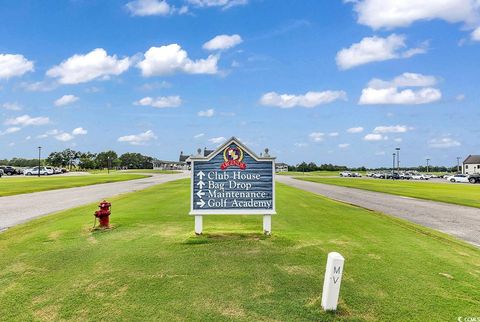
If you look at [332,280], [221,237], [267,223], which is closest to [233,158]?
[267,223]

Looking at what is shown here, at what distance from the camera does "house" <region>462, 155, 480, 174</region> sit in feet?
449

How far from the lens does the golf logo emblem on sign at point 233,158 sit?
35.4ft

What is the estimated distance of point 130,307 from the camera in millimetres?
6387

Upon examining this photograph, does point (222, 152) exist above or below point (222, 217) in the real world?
above

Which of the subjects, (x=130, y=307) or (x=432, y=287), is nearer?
(x=130, y=307)

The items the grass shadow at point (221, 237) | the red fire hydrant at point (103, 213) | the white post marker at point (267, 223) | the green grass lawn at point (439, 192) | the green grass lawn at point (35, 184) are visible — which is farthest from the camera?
the green grass lawn at point (35, 184)

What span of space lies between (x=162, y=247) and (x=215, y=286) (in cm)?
311

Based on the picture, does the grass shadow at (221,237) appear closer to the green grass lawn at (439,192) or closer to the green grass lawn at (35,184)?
the green grass lawn at (439,192)

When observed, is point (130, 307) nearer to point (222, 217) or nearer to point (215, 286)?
point (215, 286)

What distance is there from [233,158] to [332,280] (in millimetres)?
5296

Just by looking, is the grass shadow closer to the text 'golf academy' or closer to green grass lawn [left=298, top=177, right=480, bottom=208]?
the text 'golf academy'

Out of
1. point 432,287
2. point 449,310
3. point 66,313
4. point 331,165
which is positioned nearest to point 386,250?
point 432,287

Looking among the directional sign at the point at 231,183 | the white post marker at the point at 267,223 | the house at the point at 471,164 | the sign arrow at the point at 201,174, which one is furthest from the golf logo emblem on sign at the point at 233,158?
the house at the point at 471,164

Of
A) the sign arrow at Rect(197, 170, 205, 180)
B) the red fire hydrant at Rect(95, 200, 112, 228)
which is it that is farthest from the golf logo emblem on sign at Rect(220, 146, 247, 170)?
the red fire hydrant at Rect(95, 200, 112, 228)
